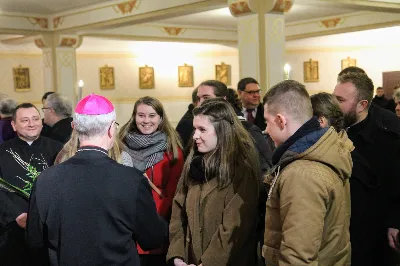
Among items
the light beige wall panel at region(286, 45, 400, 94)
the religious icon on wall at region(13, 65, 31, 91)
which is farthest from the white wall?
the light beige wall panel at region(286, 45, 400, 94)

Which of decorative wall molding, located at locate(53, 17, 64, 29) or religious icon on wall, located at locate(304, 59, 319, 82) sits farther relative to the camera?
religious icon on wall, located at locate(304, 59, 319, 82)

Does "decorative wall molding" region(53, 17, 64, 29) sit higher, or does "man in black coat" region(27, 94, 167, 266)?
"decorative wall molding" region(53, 17, 64, 29)

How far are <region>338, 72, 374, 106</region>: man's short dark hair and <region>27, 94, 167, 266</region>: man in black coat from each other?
174 centimetres

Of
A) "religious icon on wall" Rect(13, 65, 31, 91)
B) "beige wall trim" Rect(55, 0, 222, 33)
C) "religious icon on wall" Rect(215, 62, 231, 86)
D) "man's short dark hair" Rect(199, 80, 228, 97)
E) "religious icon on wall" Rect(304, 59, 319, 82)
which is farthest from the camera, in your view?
"religious icon on wall" Rect(215, 62, 231, 86)

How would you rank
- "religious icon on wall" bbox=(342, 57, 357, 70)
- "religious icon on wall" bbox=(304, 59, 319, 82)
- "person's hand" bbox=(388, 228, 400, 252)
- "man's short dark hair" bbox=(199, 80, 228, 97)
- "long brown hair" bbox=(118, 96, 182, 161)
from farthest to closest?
"religious icon on wall" bbox=(304, 59, 319, 82), "religious icon on wall" bbox=(342, 57, 357, 70), "man's short dark hair" bbox=(199, 80, 228, 97), "long brown hair" bbox=(118, 96, 182, 161), "person's hand" bbox=(388, 228, 400, 252)

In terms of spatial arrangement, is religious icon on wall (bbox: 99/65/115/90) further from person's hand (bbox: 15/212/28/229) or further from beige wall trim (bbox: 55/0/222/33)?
person's hand (bbox: 15/212/28/229)

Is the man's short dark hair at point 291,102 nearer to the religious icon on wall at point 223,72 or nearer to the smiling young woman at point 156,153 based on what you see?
the smiling young woman at point 156,153

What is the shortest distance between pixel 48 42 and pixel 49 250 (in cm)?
1201

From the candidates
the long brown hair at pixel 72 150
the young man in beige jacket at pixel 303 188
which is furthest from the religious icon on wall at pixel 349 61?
the young man in beige jacket at pixel 303 188

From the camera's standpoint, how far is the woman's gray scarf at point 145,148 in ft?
13.7

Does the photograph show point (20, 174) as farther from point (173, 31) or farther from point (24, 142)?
point (173, 31)

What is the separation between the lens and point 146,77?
19594mm

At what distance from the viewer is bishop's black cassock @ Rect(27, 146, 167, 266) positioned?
2539 millimetres

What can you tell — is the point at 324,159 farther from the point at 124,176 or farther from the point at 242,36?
the point at 242,36
